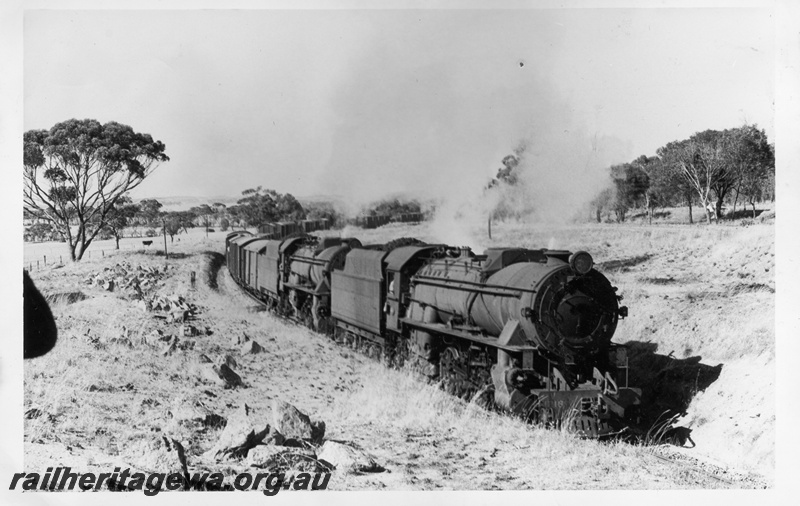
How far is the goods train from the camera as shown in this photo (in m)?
11.0

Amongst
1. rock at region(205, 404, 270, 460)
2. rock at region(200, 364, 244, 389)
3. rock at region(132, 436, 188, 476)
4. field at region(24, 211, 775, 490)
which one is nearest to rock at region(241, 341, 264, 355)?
field at region(24, 211, 775, 490)

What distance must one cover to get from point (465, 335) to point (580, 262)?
241 cm

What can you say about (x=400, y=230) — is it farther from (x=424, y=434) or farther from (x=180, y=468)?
(x=180, y=468)

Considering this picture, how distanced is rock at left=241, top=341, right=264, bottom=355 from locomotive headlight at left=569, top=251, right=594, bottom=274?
7497 millimetres

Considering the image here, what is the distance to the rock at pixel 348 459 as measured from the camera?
1010 cm

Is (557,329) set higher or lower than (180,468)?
higher

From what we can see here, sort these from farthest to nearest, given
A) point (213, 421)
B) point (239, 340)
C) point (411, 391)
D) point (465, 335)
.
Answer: point (239, 340) < point (411, 391) < point (465, 335) < point (213, 421)

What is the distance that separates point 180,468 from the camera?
10.1 m

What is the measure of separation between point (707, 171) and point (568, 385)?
10663mm

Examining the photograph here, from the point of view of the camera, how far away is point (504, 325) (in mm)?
11734

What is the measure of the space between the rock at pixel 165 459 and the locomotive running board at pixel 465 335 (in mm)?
4916

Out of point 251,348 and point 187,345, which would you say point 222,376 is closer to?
point 187,345

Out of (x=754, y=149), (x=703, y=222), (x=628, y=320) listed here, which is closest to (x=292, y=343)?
(x=628, y=320)

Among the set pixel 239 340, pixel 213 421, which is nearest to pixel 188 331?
pixel 239 340
